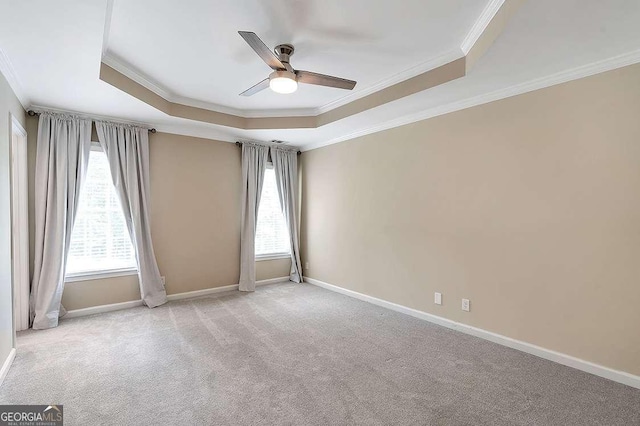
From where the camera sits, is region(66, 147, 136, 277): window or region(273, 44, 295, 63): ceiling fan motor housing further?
region(66, 147, 136, 277): window

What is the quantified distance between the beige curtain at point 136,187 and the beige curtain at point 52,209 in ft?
1.27

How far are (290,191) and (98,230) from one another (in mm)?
2905

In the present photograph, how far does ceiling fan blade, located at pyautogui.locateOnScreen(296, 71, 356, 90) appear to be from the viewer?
2.67 meters

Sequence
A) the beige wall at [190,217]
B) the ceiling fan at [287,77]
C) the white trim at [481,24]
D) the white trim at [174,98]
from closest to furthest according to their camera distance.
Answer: the white trim at [481,24]
the ceiling fan at [287,77]
the white trim at [174,98]
the beige wall at [190,217]

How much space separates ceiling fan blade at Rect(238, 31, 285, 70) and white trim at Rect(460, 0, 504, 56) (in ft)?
5.02

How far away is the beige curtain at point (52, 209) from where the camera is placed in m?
3.53

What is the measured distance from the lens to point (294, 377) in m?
2.49

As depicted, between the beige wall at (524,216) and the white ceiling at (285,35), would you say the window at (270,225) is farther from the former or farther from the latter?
the white ceiling at (285,35)

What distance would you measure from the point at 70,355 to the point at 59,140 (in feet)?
7.98

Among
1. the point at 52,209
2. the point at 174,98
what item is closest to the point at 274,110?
the point at 174,98

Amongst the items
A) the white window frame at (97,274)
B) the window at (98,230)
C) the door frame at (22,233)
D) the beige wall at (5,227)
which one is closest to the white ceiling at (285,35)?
the beige wall at (5,227)

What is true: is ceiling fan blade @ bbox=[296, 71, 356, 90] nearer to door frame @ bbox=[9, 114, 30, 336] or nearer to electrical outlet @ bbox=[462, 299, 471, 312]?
electrical outlet @ bbox=[462, 299, 471, 312]

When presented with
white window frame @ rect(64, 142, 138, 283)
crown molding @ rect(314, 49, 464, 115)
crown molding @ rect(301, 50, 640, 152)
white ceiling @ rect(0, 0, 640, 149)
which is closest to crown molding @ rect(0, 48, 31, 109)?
white ceiling @ rect(0, 0, 640, 149)

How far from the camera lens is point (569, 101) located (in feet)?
8.83
